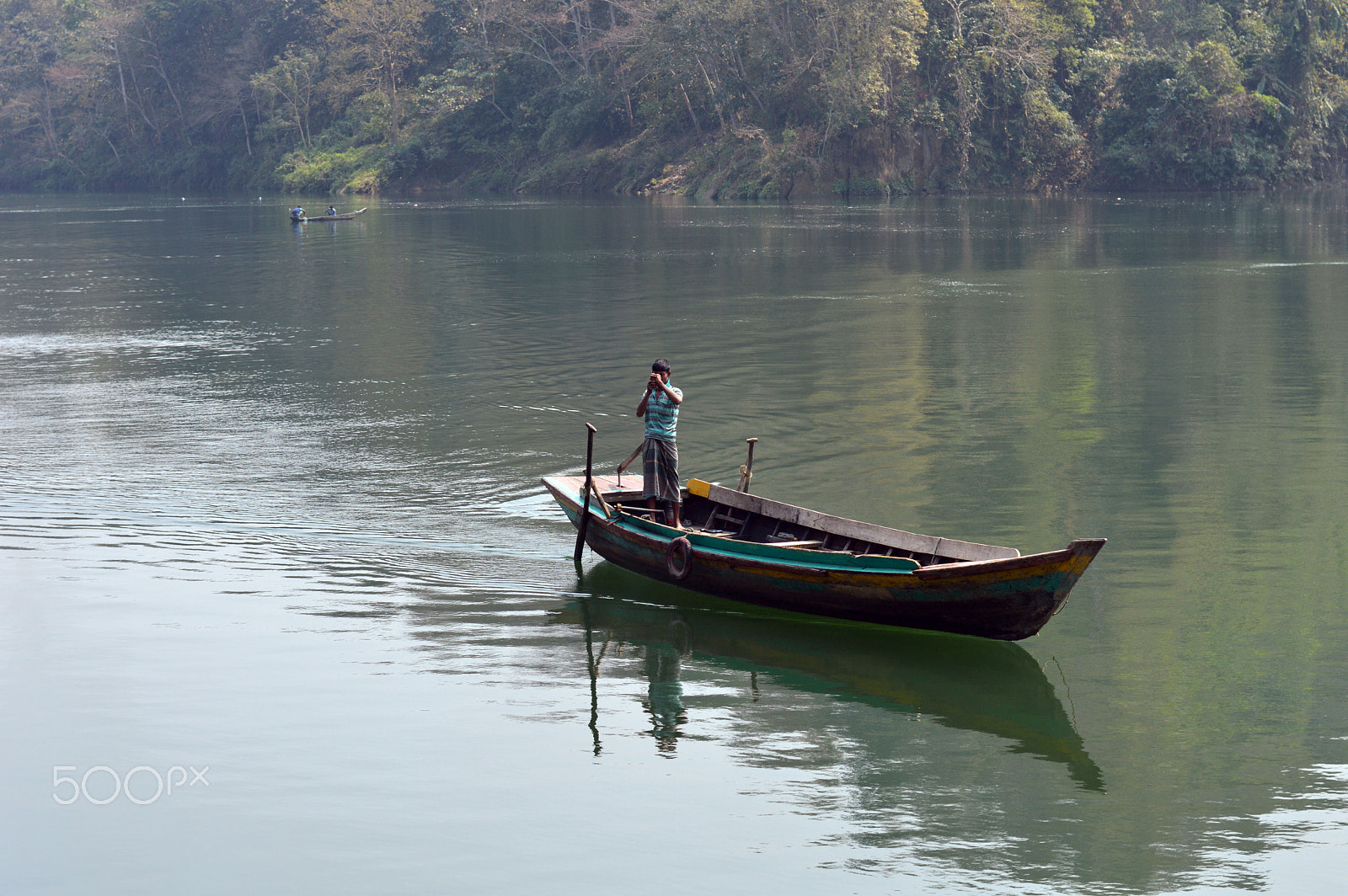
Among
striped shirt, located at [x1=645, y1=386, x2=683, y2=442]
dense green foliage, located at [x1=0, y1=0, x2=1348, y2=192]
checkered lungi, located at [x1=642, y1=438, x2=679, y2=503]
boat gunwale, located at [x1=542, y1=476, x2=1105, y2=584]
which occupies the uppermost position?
dense green foliage, located at [x1=0, y1=0, x2=1348, y2=192]

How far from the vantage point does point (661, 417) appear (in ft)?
45.6

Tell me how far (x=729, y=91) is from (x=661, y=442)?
6950 cm

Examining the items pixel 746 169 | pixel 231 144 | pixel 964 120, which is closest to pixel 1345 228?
pixel 964 120

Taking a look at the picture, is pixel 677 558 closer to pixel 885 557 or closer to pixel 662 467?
pixel 662 467

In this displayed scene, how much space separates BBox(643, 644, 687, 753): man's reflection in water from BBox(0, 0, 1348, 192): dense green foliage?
63843 mm

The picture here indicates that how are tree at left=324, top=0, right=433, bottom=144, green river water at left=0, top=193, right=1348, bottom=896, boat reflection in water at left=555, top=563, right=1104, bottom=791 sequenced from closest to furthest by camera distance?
1. green river water at left=0, top=193, right=1348, bottom=896
2. boat reflection in water at left=555, top=563, right=1104, bottom=791
3. tree at left=324, top=0, right=433, bottom=144

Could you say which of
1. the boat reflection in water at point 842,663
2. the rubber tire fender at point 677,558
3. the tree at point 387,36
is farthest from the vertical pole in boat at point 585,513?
the tree at point 387,36

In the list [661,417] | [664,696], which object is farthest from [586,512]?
[664,696]

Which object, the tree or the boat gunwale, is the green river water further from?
the tree

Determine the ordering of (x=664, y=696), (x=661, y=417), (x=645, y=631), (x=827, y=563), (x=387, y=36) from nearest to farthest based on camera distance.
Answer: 1. (x=664, y=696)
2. (x=827, y=563)
3. (x=645, y=631)
4. (x=661, y=417)
5. (x=387, y=36)

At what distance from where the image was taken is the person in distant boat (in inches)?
541

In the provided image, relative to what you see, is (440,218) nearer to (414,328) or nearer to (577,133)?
(577,133)

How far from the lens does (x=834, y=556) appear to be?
458 inches

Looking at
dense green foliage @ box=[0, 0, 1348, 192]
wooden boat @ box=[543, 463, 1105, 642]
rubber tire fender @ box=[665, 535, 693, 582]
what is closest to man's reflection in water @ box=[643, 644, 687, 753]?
rubber tire fender @ box=[665, 535, 693, 582]
